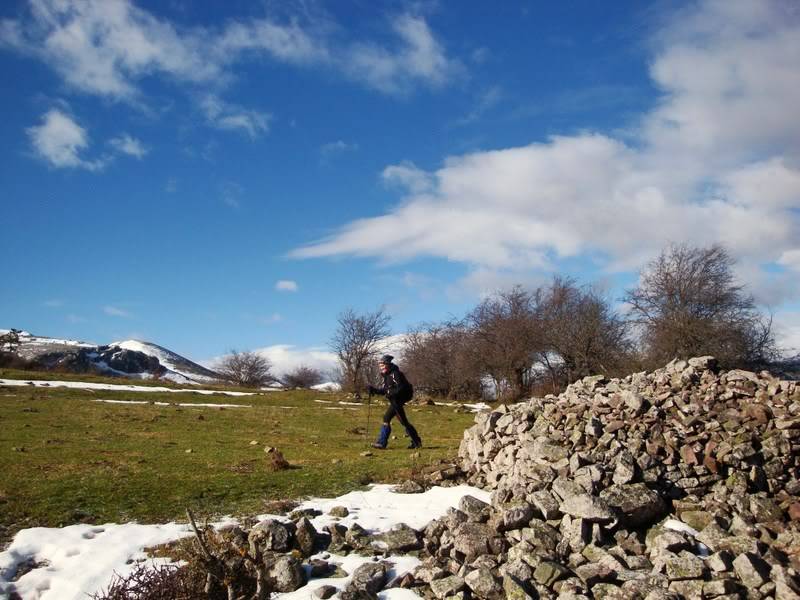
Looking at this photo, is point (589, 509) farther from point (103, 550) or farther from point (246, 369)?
point (246, 369)

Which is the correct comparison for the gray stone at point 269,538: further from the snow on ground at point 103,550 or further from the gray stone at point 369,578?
the gray stone at point 369,578

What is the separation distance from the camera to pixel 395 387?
1397cm

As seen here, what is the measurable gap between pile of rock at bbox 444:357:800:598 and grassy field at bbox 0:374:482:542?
297 centimetres

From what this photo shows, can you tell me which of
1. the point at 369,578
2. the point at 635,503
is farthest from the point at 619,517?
the point at 369,578

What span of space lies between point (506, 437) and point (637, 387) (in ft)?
8.44

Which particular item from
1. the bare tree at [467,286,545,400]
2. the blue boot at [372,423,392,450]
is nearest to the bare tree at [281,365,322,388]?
the bare tree at [467,286,545,400]

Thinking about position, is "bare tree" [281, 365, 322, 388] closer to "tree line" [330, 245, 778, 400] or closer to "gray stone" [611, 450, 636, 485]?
"tree line" [330, 245, 778, 400]

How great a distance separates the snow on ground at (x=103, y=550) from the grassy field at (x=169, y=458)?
0.48m

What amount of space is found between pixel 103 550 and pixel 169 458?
5634mm

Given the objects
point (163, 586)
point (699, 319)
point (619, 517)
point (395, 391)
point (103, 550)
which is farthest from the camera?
point (699, 319)

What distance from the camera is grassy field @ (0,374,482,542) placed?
29.1 feet

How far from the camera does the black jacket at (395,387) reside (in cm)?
1392

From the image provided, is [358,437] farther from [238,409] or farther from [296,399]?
[296,399]

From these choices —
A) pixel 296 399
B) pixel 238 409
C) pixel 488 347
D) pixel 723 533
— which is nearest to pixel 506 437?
pixel 723 533
